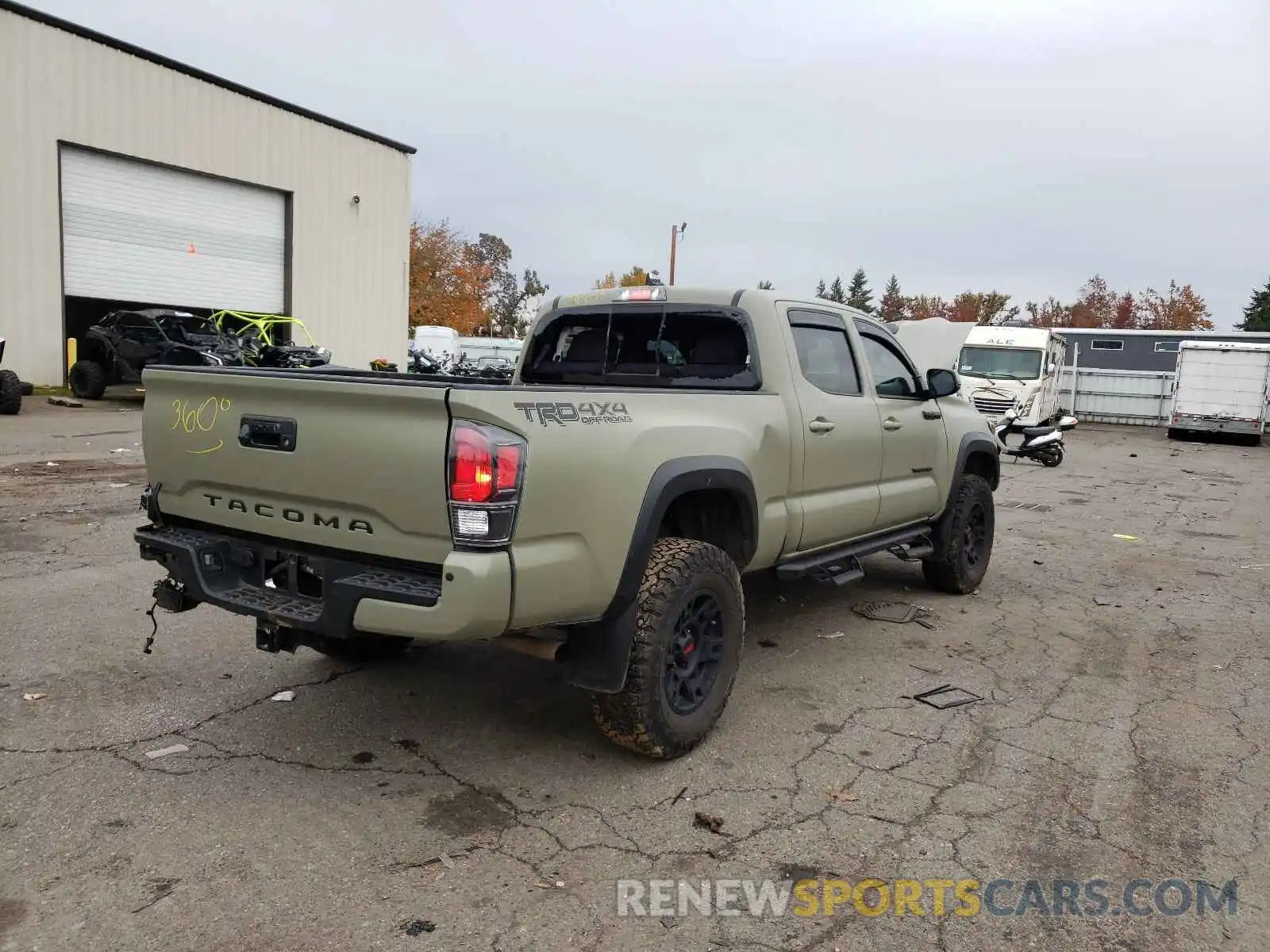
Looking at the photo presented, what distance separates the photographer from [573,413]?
335 cm

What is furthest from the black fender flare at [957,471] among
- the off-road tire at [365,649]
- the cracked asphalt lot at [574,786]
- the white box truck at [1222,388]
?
the white box truck at [1222,388]

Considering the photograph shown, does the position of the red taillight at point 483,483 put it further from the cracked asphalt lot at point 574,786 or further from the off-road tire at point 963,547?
the off-road tire at point 963,547

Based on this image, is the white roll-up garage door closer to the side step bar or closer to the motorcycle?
the motorcycle

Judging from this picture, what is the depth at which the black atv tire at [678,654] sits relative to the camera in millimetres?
3629

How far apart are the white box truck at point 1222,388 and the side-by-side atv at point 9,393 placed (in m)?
26.4

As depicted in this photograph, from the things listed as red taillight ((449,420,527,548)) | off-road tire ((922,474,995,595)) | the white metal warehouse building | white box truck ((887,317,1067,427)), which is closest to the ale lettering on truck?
red taillight ((449,420,527,548))

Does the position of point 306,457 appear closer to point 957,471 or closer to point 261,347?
point 957,471

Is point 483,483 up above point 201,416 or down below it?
below

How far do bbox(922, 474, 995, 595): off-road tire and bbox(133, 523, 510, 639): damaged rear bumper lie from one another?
4.37 meters

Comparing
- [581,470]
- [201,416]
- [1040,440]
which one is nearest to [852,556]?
[581,470]

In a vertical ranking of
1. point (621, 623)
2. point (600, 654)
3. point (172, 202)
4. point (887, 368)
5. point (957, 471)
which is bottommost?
point (600, 654)

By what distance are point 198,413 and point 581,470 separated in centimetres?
164

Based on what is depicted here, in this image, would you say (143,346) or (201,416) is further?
(143,346)

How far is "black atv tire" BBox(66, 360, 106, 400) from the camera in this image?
59.1ft
